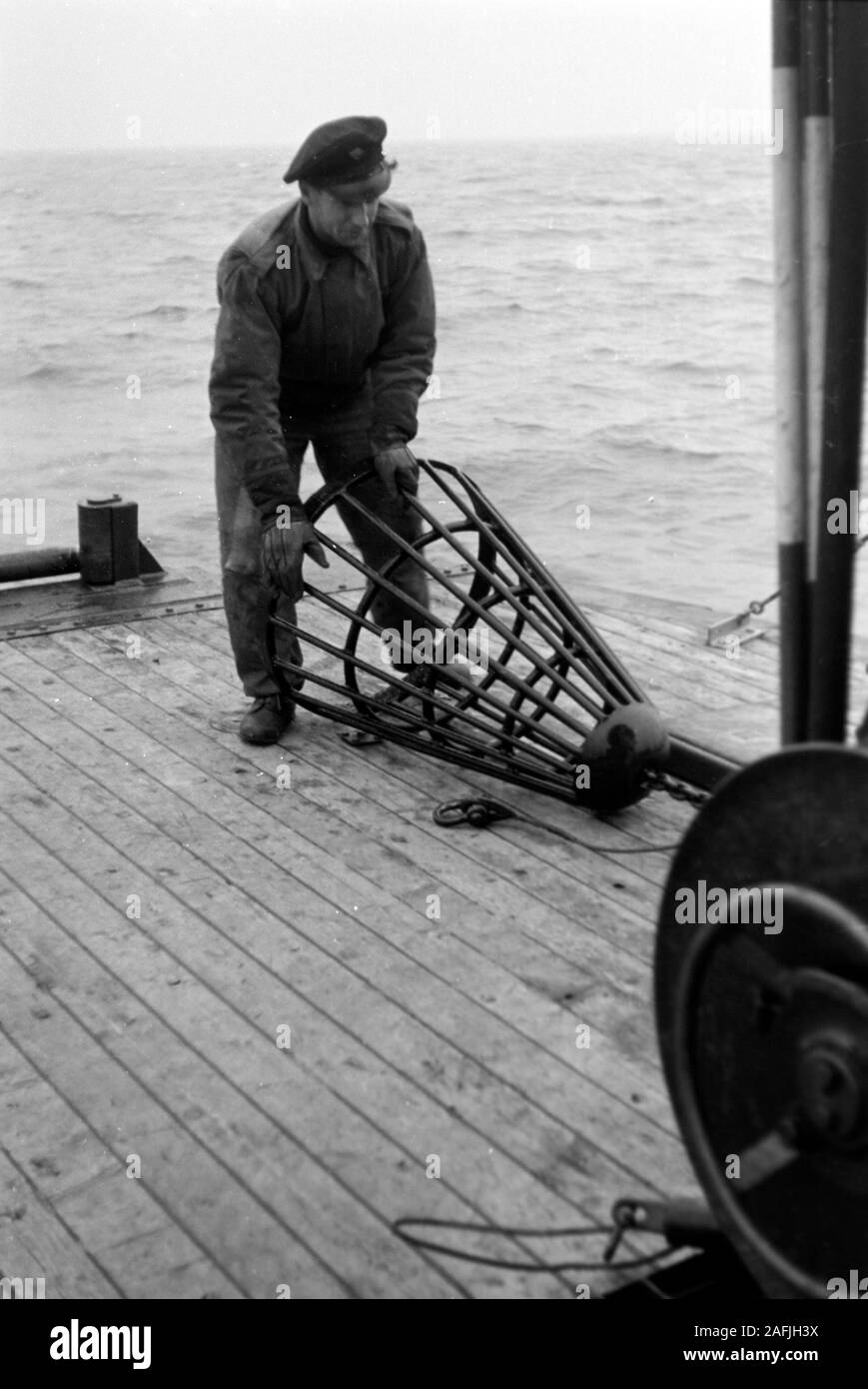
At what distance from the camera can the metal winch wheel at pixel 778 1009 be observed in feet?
7.13

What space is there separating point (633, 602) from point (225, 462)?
2.21 metres

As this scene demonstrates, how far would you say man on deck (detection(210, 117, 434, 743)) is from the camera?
4.70m

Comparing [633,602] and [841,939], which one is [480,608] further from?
[841,939]

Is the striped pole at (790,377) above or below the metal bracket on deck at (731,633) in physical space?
above

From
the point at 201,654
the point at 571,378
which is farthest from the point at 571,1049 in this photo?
the point at 571,378

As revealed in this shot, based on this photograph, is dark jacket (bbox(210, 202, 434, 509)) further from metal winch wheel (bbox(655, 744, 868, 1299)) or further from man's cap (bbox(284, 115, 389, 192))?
metal winch wheel (bbox(655, 744, 868, 1299))

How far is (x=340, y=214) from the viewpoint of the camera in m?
4.66

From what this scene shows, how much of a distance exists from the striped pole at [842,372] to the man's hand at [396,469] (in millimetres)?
2612

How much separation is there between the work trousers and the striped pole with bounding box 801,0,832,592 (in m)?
2.68

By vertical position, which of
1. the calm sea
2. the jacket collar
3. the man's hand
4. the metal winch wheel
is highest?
the jacket collar

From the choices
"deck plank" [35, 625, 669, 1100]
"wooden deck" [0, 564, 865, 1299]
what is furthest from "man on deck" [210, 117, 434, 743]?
"wooden deck" [0, 564, 865, 1299]

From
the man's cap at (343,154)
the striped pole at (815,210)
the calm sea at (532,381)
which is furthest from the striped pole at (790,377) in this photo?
the calm sea at (532,381)

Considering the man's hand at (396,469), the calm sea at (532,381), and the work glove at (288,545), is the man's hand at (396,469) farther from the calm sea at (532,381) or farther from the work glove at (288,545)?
the calm sea at (532,381)

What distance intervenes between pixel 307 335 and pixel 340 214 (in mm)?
366
